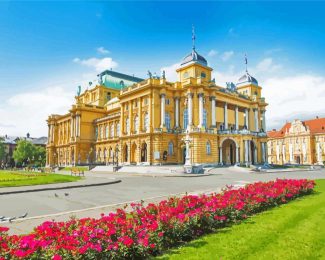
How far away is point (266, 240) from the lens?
7.91 metres

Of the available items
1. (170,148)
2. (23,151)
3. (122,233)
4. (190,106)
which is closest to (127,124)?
(170,148)

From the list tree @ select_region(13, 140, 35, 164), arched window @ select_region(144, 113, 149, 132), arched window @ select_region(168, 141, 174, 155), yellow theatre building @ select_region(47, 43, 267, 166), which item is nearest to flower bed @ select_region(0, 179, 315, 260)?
yellow theatre building @ select_region(47, 43, 267, 166)

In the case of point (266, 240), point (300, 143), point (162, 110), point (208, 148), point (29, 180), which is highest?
point (162, 110)

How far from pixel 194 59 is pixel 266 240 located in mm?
53904

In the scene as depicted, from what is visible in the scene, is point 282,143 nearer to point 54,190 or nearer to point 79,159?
point 79,159

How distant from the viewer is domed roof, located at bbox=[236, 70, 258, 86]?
250 feet

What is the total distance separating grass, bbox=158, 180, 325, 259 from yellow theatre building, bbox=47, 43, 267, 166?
40396 millimetres

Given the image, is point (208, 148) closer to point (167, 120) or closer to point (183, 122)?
point (183, 122)

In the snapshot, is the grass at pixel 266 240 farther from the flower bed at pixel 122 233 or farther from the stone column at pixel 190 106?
the stone column at pixel 190 106

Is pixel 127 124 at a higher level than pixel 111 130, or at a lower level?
higher

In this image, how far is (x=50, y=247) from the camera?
5.79 meters

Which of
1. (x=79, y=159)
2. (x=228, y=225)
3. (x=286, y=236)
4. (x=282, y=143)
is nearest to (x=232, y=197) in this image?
(x=228, y=225)

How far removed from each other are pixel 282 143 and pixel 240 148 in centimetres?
5934

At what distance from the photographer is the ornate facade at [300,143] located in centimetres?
9551
